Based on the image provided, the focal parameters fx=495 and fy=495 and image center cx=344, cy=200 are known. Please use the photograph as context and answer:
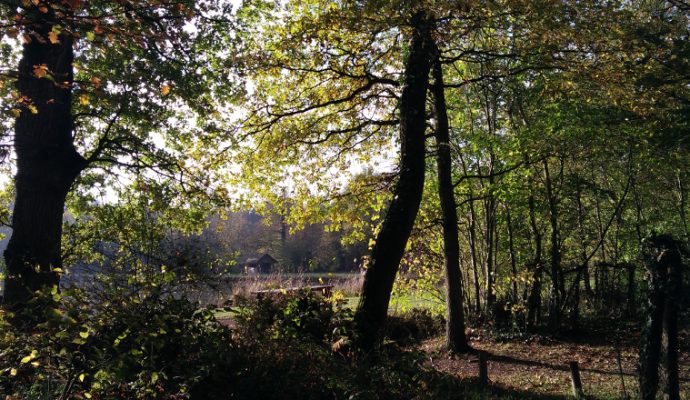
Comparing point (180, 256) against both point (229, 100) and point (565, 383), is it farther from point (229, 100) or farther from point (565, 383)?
point (229, 100)

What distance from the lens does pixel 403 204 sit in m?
7.56

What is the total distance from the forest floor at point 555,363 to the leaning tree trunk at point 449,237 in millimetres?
461

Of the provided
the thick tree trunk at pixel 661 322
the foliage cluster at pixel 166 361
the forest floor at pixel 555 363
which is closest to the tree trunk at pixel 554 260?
the forest floor at pixel 555 363

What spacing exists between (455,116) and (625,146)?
4.21m

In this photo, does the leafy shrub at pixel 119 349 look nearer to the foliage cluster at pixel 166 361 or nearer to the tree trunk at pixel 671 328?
the foliage cluster at pixel 166 361

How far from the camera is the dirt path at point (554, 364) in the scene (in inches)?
296

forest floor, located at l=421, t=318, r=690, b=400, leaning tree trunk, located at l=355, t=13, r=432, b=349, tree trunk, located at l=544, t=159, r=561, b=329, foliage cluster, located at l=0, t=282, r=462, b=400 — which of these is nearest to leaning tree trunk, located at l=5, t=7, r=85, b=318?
foliage cluster, located at l=0, t=282, r=462, b=400

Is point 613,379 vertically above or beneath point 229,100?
beneath

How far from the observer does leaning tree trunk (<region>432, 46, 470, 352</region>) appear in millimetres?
10578

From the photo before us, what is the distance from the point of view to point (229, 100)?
39.6 ft

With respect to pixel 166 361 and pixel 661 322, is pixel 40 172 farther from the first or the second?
pixel 661 322

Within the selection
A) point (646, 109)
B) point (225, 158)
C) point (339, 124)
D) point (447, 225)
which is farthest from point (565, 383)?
point (225, 158)

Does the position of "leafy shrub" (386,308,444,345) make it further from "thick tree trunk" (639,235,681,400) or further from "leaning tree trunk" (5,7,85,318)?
"leaning tree trunk" (5,7,85,318)

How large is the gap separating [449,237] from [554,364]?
3154 millimetres
